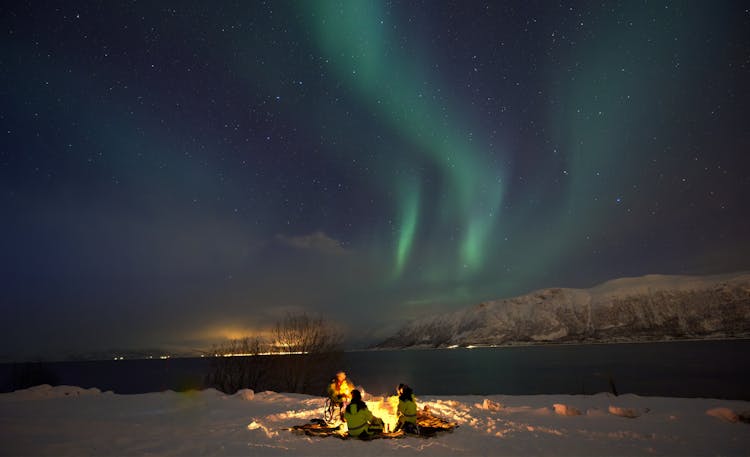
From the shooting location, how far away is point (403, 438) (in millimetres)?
12805

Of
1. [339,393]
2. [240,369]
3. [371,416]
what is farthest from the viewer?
[240,369]

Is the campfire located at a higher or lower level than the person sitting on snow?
lower

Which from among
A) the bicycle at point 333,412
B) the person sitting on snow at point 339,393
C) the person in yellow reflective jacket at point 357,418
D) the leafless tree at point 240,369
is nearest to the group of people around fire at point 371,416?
the person in yellow reflective jacket at point 357,418

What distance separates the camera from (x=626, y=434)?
1259 cm

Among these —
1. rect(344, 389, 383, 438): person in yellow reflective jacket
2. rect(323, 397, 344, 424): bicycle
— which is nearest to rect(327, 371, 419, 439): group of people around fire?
rect(344, 389, 383, 438): person in yellow reflective jacket

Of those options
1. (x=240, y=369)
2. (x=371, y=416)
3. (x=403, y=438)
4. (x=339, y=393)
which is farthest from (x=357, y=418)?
(x=240, y=369)

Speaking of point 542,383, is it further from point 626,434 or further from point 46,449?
point 46,449

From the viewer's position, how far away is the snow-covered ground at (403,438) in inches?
450

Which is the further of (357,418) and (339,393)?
(339,393)

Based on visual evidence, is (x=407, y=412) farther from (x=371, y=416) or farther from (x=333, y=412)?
(x=333, y=412)

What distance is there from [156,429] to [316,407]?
7.39 m

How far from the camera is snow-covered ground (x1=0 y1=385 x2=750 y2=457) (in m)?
11.4

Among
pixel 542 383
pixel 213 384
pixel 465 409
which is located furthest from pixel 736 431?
pixel 542 383

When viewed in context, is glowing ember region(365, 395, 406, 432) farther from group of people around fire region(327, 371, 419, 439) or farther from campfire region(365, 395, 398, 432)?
group of people around fire region(327, 371, 419, 439)
